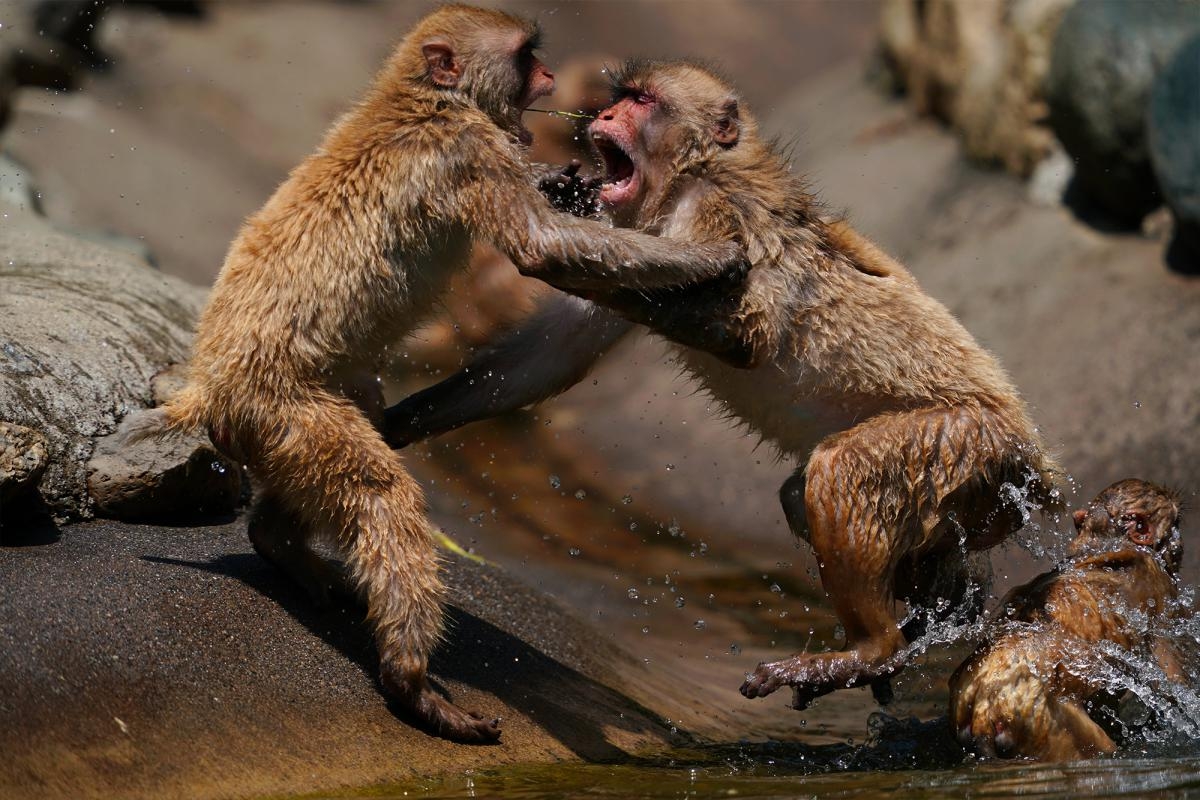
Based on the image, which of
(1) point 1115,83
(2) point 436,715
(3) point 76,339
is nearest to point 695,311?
(2) point 436,715

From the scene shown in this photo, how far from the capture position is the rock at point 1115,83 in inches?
449

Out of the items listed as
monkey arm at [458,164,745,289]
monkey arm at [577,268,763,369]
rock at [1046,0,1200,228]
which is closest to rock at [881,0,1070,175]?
rock at [1046,0,1200,228]

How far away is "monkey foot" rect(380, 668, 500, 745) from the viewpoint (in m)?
5.14

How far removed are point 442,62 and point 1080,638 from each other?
338cm

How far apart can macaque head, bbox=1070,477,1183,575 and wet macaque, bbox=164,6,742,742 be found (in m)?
2.01

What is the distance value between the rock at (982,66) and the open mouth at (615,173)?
7.40 meters

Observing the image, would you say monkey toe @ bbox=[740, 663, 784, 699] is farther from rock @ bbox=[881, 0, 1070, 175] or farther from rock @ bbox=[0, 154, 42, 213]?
rock @ bbox=[881, 0, 1070, 175]

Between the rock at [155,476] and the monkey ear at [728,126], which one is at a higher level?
the monkey ear at [728,126]

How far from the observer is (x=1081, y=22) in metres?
11.8

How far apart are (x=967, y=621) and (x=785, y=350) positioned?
144 centimetres

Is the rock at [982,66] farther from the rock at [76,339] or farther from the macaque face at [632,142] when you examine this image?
the rock at [76,339]

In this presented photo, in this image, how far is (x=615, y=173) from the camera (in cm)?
620

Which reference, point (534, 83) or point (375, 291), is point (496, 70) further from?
point (375, 291)

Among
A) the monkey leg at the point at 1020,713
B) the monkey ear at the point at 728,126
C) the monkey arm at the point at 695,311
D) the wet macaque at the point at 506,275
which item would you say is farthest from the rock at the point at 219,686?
the wet macaque at the point at 506,275
